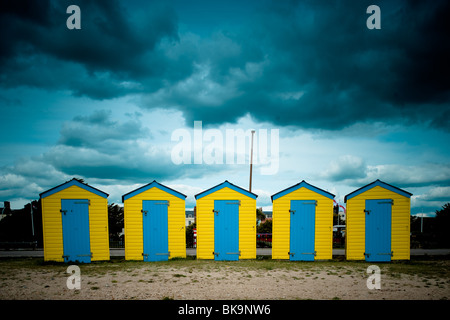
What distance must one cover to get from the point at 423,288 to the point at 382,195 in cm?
530

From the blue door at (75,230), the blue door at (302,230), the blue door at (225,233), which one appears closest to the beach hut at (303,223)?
the blue door at (302,230)

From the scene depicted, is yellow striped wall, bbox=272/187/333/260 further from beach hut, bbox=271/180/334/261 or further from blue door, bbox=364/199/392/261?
blue door, bbox=364/199/392/261

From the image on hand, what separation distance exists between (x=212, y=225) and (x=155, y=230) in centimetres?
283

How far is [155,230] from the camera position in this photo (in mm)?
11641

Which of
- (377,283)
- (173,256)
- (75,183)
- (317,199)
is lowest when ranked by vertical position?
(173,256)

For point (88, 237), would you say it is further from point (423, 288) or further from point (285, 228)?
point (423, 288)

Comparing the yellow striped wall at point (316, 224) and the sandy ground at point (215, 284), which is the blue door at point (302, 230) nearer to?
the yellow striped wall at point (316, 224)

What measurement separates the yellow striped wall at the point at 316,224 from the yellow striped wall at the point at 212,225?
1.21 meters

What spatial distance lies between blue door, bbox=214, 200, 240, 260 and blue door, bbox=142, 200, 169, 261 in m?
2.50

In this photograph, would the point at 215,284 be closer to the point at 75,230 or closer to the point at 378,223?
the point at 75,230

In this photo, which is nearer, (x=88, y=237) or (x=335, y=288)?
(x=335, y=288)

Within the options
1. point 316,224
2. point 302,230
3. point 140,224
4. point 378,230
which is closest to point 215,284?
point 140,224

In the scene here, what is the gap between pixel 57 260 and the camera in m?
11.2
